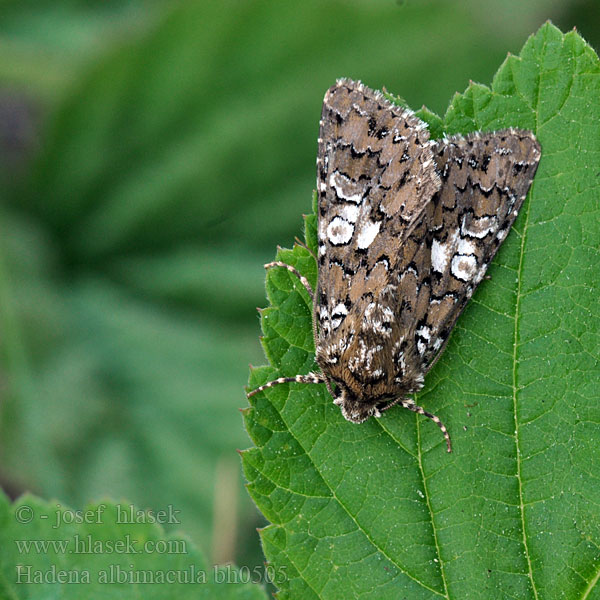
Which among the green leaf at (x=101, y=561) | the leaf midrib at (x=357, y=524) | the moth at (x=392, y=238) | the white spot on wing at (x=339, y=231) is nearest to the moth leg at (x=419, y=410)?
the moth at (x=392, y=238)

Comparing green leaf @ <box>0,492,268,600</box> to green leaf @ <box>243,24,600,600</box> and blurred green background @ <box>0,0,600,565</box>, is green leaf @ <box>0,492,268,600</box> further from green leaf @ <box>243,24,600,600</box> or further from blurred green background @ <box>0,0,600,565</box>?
blurred green background @ <box>0,0,600,565</box>

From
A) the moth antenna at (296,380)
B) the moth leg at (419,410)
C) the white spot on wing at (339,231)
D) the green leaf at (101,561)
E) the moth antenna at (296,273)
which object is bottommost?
the green leaf at (101,561)

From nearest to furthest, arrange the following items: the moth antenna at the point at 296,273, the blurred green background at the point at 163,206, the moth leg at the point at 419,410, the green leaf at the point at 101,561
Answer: the green leaf at the point at 101,561 → the moth leg at the point at 419,410 → the moth antenna at the point at 296,273 → the blurred green background at the point at 163,206

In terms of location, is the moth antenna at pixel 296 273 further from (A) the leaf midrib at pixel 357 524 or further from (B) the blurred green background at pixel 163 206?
(B) the blurred green background at pixel 163 206

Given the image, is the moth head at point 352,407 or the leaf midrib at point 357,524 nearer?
the leaf midrib at point 357,524

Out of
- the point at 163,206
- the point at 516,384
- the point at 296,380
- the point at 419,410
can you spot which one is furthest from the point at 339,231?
the point at 163,206

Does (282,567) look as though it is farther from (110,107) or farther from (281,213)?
(110,107)

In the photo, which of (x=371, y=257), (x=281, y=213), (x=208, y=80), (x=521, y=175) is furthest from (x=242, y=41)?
(x=521, y=175)
